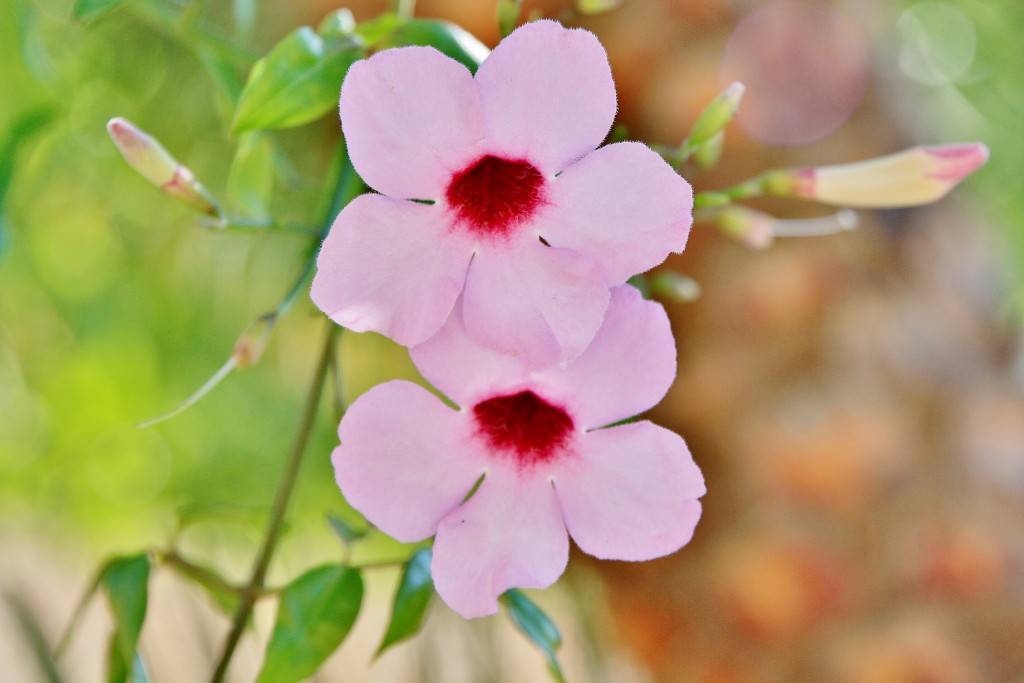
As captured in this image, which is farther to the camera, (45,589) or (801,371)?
(45,589)

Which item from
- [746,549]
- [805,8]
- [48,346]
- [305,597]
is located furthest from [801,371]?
[48,346]

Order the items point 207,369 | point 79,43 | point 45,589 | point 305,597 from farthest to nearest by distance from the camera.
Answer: point 207,369 → point 45,589 → point 79,43 → point 305,597

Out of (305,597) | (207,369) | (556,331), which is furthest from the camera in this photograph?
(207,369)

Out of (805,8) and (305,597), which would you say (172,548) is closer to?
(305,597)

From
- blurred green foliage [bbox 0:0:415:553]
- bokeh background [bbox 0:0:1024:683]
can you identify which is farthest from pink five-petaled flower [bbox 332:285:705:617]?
blurred green foliage [bbox 0:0:415:553]

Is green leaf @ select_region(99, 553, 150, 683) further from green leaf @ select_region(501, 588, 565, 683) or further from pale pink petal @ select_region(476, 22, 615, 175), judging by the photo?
pale pink petal @ select_region(476, 22, 615, 175)

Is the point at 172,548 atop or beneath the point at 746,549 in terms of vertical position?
atop

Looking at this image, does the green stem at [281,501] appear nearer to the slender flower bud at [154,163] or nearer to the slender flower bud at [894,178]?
the slender flower bud at [154,163]
